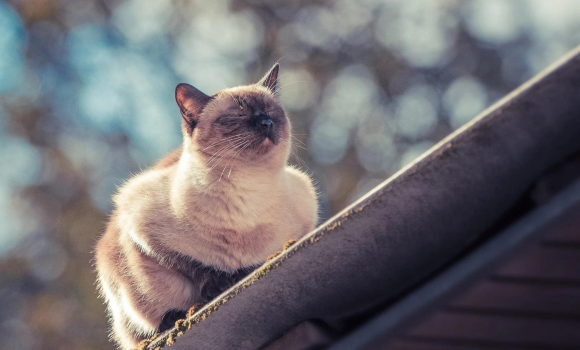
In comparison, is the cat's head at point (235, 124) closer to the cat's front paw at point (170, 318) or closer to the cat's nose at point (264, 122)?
the cat's nose at point (264, 122)

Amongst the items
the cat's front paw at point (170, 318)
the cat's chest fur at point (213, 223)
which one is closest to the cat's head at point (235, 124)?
the cat's chest fur at point (213, 223)

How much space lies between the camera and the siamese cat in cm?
309

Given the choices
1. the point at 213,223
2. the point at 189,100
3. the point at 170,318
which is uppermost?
the point at 189,100

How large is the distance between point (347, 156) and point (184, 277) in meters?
7.54

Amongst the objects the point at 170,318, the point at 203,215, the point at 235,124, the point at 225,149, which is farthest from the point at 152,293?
the point at 235,124

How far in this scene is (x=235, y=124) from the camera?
352cm

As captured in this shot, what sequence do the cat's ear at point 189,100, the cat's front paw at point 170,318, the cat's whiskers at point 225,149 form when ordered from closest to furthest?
the cat's front paw at point 170,318, the cat's whiskers at point 225,149, the cat's ear at point 189,100

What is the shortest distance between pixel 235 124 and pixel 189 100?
38 cm

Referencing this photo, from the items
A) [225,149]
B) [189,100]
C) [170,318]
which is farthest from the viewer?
[189,100]

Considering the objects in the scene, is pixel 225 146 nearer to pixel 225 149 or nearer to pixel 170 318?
pixel 225 149

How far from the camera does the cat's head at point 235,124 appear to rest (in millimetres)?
3408

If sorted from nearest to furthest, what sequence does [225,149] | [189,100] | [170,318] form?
[170,318], [225,149], [189,100]

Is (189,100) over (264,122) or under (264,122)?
over

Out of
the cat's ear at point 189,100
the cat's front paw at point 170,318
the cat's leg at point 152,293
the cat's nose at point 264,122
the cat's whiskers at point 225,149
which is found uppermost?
the cat's ear at point 189,100
